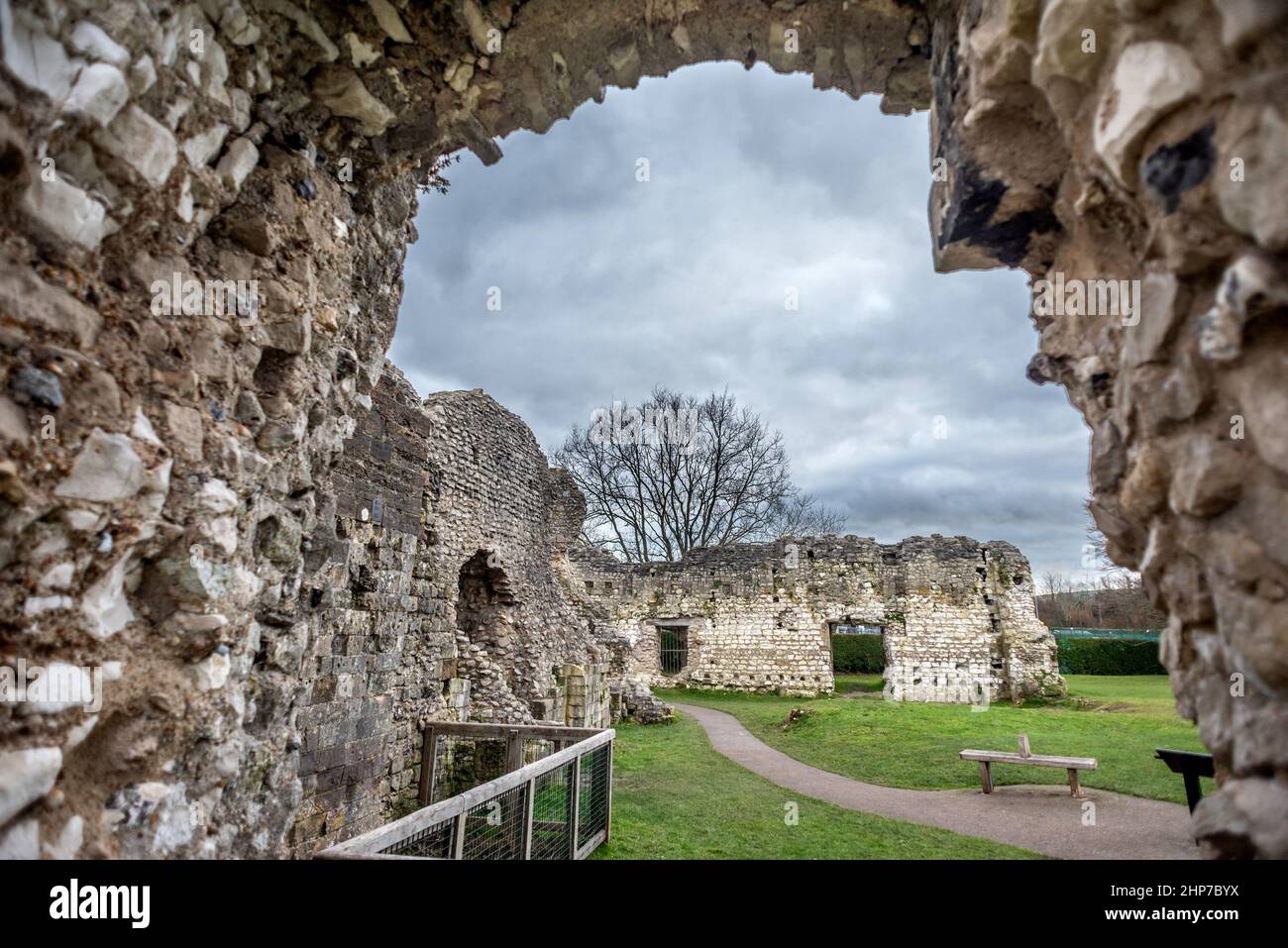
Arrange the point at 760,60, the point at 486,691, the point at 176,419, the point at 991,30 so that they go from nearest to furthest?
the point at 991,30
the point at 176,419
the point at 760,60
the point at 486,691

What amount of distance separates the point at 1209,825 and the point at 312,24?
369 cm

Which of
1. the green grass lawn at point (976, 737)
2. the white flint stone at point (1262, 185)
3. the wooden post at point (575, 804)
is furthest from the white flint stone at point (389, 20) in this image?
the green grass lawn at point (976, 737)

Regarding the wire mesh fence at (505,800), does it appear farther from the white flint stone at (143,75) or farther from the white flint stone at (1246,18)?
the white flint stone at (1246,18)

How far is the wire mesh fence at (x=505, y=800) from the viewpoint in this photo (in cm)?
396

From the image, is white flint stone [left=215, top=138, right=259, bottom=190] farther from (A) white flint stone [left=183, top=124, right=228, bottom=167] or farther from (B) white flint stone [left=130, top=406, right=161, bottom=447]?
(B) white flint stone [left=130, top=406, right=161, bottom=447]

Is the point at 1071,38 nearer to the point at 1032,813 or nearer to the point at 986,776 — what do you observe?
the point at 1032,813

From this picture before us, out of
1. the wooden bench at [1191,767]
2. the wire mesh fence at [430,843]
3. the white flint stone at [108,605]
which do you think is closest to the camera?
the white flint stone at [108,605]

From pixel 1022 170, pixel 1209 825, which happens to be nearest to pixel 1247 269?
pixel 1022 170

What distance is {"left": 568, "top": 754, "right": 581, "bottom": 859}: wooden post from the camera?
225 inches

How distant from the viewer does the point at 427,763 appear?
720 centimetres

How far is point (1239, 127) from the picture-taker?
1363 millimetres

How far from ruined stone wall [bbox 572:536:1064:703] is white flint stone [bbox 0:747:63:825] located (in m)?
15.6

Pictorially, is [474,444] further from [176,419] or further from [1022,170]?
[1022,170]

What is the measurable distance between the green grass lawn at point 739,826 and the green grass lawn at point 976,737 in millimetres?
2026
